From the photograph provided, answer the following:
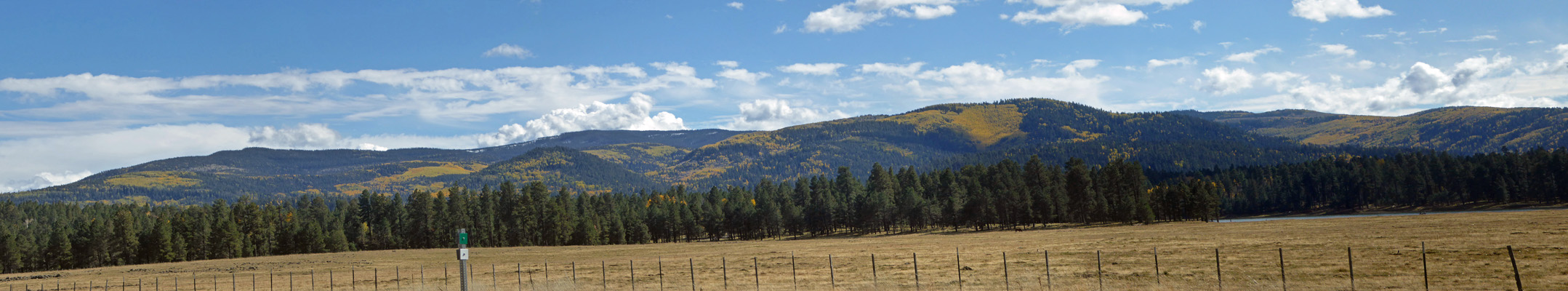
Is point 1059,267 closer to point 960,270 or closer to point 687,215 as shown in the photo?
point 960,270

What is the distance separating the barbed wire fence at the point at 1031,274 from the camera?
35.4m

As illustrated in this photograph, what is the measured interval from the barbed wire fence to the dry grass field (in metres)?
0.15

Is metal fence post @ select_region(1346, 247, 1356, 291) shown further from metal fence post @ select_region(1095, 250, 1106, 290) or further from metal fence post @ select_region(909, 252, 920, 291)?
metal fence post @ select_region(909, 252, 920, 291)

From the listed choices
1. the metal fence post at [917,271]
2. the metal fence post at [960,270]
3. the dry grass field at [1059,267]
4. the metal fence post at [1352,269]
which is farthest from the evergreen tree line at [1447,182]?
the metal fence post at [1352,269]

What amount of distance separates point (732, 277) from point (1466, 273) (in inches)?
1316

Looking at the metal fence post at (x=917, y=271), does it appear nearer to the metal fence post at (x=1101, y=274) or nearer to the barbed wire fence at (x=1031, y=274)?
the barbed wire fence at (x=1031, y=274)

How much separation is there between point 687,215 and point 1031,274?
113657 millimetres

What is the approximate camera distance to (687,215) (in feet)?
508

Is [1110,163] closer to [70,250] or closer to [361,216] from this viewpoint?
[361,216]

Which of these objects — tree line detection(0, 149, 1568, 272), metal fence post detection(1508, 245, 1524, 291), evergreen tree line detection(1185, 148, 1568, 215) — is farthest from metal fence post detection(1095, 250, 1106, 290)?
evergreen tree line detection(1185, 148, 1568, 215)

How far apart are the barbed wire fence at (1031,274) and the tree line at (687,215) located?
62.8 metres

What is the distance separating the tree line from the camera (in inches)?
5103

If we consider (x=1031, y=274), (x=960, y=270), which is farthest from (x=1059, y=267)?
(x=960, y=270)

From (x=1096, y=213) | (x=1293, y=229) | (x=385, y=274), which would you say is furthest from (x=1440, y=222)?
(x=385, y=274)
